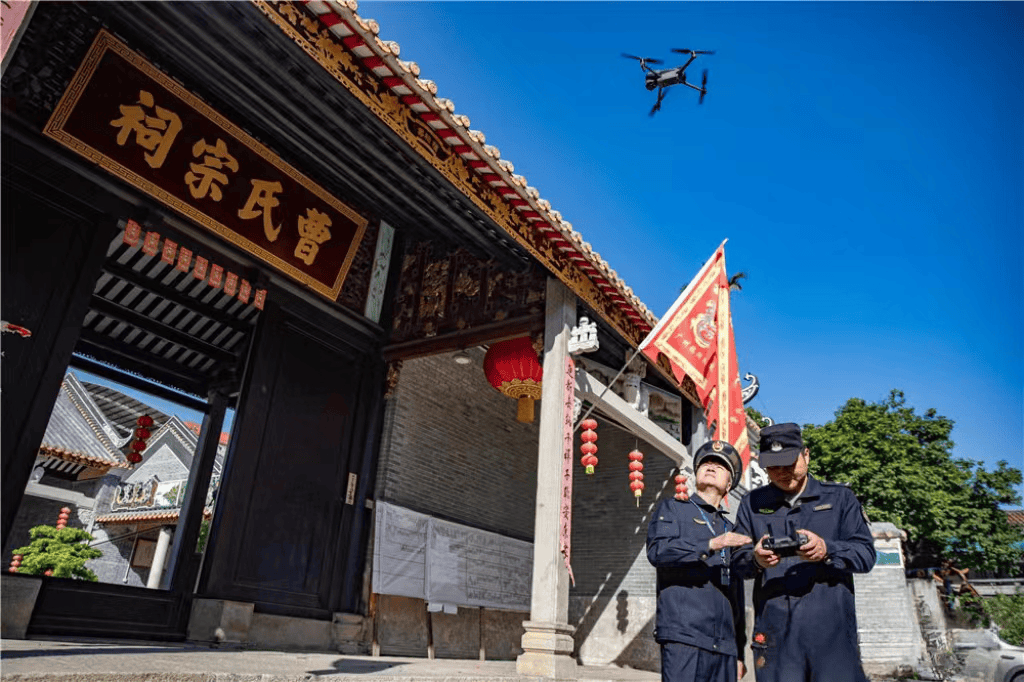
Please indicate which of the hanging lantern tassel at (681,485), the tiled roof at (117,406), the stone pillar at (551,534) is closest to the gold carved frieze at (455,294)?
the stone pillar at (551,534)

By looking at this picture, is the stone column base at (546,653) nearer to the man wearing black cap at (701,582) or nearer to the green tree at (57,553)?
the man wearing black cap at (701,582)

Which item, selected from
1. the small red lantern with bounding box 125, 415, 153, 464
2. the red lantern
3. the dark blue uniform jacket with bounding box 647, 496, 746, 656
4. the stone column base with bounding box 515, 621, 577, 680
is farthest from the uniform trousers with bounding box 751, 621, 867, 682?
the small red lantern with bounding box 125, 415, 153, 464

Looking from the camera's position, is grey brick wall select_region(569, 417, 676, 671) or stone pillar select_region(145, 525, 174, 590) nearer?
grey brick wall select_region(569, 417, 676, 671)

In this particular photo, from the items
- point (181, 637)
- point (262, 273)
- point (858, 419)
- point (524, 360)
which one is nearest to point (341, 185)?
point (262, 273)

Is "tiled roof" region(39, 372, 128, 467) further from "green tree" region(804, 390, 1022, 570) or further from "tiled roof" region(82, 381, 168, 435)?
"green tree" region(804, 390, 1022, 570)

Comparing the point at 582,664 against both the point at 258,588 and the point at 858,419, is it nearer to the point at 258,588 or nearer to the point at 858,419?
the point at 258,588

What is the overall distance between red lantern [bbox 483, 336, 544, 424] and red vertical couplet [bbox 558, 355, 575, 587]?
2.14ft

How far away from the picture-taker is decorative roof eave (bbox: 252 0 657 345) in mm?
4961

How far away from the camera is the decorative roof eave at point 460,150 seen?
496cm

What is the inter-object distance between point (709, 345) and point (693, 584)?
5.97 metres

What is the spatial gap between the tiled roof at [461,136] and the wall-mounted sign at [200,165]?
2.01 metres

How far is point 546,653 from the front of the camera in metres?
6.20

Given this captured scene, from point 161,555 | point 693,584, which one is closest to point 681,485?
point 693,584

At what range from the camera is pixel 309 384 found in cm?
778
